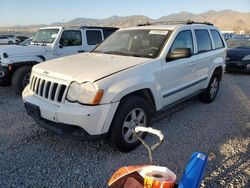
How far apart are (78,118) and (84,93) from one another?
1.00 feet

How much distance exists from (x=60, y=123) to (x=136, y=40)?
2.11 meters

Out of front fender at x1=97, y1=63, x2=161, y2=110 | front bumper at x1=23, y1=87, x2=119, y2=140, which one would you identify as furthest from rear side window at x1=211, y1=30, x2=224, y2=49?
front bumper at x1=23, y1=87, x2=119, y2=140

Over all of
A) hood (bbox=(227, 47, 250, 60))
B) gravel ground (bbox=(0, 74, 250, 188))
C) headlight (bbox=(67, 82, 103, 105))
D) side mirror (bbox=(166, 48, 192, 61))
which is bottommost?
gravel ground (bbox=(0, 74, 250, 188))

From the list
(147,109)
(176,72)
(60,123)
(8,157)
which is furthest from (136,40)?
(8,157)

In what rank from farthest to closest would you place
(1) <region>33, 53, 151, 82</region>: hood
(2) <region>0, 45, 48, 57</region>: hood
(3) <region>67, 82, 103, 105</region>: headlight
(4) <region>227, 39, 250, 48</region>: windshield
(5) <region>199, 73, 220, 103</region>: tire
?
(4) <region>227, 39, 250, 48</region>: windshield, (2) <region>0, 45, 48, 57</region>: hood, (5) <region>199, 73, 220, 103</region>: tire, (1) <region>33, 53, 151, 82</region>: hood, (3) <region>67, 82, 103, 105</region>: headlight

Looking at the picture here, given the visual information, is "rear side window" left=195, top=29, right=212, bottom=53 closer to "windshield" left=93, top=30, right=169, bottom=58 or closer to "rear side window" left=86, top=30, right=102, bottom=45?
"windshield" left=93, top=30, right=169, bottom=58

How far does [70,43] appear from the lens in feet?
24.6

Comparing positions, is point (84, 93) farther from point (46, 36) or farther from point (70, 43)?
point (46, 36)

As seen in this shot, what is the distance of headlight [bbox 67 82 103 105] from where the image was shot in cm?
297

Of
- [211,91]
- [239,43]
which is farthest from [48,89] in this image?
[239,43]

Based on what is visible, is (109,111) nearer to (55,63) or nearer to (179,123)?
(55,63)

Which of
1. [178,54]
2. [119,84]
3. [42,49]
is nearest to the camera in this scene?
[119,84]

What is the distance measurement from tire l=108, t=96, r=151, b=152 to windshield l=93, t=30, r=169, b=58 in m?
0.91

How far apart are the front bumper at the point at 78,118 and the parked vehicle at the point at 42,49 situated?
3.49 meters
